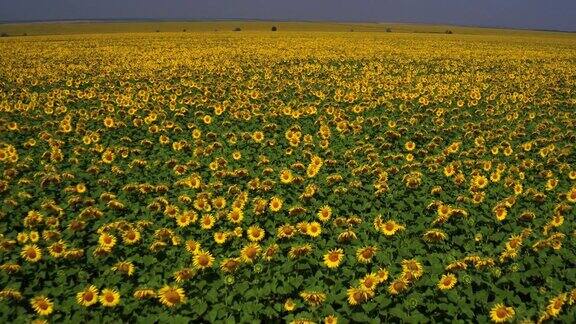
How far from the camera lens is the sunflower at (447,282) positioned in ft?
17.5

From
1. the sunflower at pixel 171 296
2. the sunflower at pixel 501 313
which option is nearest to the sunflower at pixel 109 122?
the sunflower at pixel 171 296

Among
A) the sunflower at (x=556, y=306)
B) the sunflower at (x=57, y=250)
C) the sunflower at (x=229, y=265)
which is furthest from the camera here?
the sunflower at (x=57, y=250)

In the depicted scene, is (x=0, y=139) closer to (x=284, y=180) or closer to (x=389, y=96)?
(x=284, y=180)

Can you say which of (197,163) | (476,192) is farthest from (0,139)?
(476,192)

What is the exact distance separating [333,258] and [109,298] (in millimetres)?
2768

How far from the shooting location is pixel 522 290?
17.8 ft

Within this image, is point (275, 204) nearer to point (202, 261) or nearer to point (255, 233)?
point (255, 233)

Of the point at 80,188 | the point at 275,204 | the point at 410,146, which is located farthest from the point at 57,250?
the point at 410,146

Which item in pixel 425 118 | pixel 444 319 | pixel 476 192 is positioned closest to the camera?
pixel 444 319

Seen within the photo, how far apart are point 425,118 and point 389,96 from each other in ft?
8.88

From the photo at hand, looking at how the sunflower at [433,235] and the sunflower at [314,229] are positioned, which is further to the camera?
the sunflower at [314,229]

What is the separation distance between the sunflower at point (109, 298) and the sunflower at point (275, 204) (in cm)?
290

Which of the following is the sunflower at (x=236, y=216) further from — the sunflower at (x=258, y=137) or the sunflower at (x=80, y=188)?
the sunflower at (x=258, y=137)

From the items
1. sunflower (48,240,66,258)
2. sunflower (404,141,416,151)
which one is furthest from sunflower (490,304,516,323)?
sunflower (404,141,416,151)
